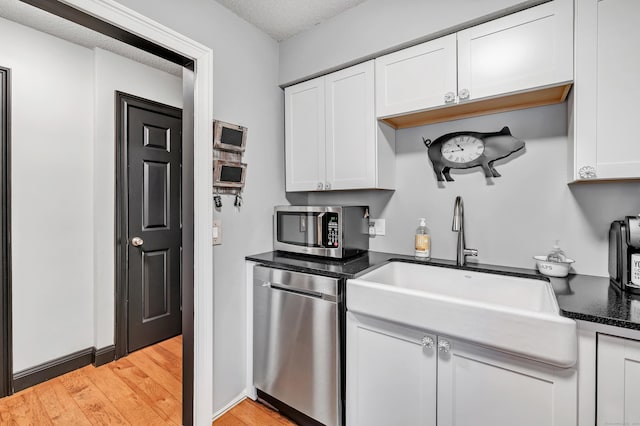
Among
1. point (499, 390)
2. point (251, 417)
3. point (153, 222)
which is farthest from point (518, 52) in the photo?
point (153, 222)

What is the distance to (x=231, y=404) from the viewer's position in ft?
5.89

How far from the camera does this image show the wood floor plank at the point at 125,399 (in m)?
1.70

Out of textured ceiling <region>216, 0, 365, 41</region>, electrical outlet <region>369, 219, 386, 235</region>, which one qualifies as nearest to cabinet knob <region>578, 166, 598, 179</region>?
electrical outlet <region>369, 219, 386, 235</region>

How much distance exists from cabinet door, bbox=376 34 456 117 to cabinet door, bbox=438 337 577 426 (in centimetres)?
120

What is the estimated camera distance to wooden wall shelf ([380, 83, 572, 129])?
4.59ft

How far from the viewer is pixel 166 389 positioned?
1.99m

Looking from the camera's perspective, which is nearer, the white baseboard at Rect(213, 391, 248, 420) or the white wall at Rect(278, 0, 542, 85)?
the white wall at Rect(278, 0, 542, 85)

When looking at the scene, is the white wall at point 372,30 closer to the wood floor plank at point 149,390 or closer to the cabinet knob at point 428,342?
the cabinet knob at point 428,342

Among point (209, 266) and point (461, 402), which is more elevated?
point (209, 266)

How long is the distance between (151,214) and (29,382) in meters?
1.35

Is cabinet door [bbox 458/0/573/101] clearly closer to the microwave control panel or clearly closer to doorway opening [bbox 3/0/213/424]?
the microwave control panel

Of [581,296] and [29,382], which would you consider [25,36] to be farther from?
[581,296]

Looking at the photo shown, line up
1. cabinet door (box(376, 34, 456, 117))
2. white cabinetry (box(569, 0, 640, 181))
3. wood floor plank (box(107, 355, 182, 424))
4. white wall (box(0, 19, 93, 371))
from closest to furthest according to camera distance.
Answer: white cabinetry (box(569, 0, 640, 181)), cabinet door (box(376, 34, 456, 117)), wood floor plank (box(107, 355, 182, 424)), white wall (box(0, 19, 93, 371))

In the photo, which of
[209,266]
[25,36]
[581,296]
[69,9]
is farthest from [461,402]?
[25,36]
